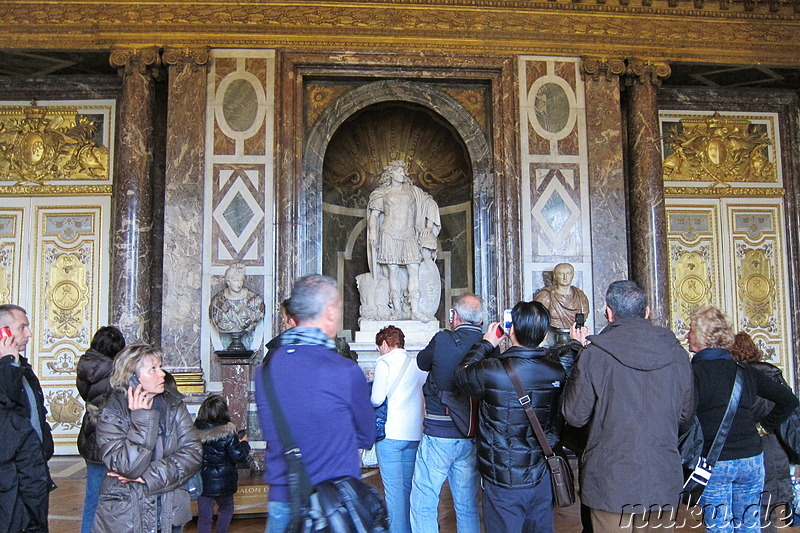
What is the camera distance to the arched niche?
8.39 metres

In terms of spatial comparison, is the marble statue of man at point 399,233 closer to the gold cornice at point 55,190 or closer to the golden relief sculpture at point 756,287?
the gold cornice at point 55,190

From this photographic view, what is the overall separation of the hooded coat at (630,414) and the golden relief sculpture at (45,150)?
25.8 feet

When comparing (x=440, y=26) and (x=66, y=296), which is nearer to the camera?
(x=440, y=26)

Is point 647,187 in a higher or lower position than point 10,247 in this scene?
higher

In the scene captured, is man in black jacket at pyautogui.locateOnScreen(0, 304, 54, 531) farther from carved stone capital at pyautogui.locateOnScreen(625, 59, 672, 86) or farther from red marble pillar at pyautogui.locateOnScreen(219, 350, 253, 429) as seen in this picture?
carved stone capital at pyautogui.locateOnScreen(625, 59, 672, 86)

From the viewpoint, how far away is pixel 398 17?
27.7 ft

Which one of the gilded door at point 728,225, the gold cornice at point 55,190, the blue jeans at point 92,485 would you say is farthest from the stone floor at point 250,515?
the gilded door at point 728,225

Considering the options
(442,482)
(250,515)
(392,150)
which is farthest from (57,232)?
(442,482)

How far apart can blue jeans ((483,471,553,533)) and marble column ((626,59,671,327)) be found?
5.48 metres

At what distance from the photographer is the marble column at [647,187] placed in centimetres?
836

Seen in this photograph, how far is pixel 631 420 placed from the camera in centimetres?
299

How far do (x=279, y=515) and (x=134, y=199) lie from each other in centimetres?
650

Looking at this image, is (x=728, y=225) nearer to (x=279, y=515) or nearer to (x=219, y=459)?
(x=219, y=459)

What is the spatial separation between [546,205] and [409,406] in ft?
16.1
